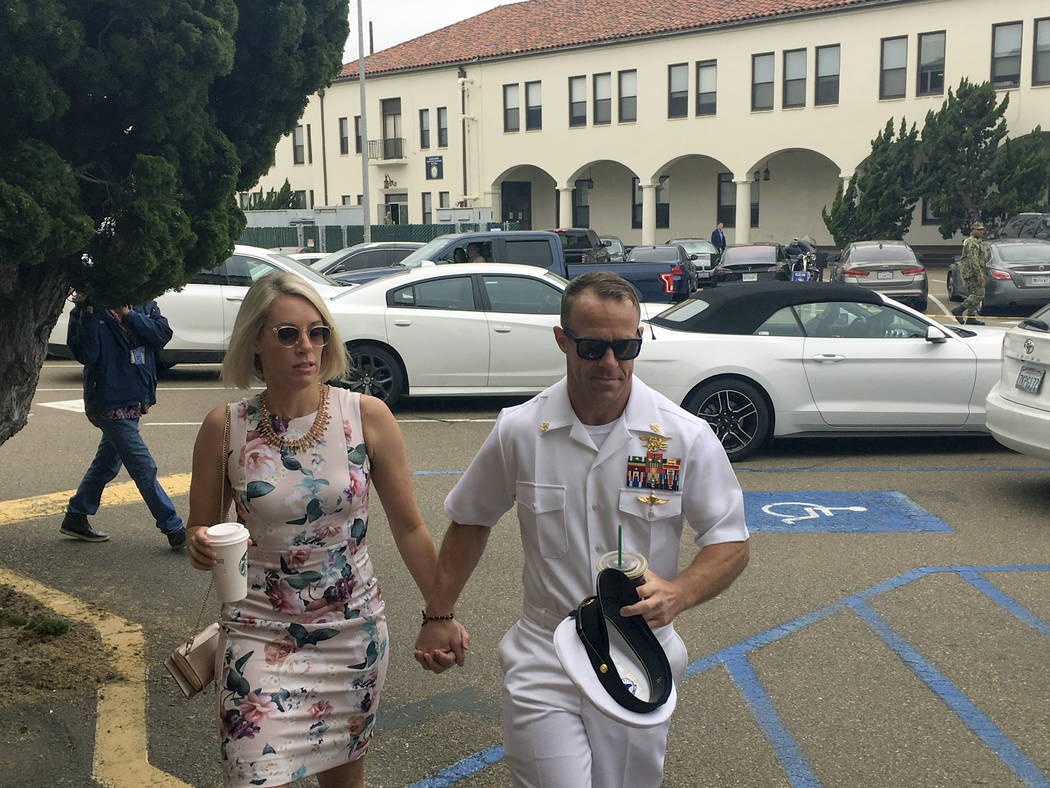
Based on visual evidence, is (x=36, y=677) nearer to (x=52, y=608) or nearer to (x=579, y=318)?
(x=52, y=608)

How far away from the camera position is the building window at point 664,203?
150 ft

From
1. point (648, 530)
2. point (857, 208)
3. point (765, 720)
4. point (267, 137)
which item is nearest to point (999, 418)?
point (765, 720)

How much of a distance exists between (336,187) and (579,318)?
1983 inches

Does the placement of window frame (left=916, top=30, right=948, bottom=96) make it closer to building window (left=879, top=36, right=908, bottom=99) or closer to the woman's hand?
building window (left=879, top=36, right=908, bottom=99)

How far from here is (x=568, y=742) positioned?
8.96ft

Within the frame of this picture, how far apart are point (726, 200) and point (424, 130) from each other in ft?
44.8

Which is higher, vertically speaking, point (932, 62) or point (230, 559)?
point (932, 62)

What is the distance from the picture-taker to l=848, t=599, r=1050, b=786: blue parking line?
13.3 feet

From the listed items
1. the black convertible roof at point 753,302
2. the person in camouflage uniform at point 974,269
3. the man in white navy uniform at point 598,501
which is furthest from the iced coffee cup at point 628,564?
the person in camouflage uniform at point 974,269

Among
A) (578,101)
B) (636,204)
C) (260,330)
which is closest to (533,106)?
(578,101)

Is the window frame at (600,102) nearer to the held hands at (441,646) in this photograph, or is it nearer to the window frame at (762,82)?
the window frame at (762,82)

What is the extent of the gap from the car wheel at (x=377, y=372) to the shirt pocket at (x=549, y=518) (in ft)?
28.7

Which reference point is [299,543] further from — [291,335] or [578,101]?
[578,101]

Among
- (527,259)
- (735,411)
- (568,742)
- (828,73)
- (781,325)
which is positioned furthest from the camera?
(828,73)
